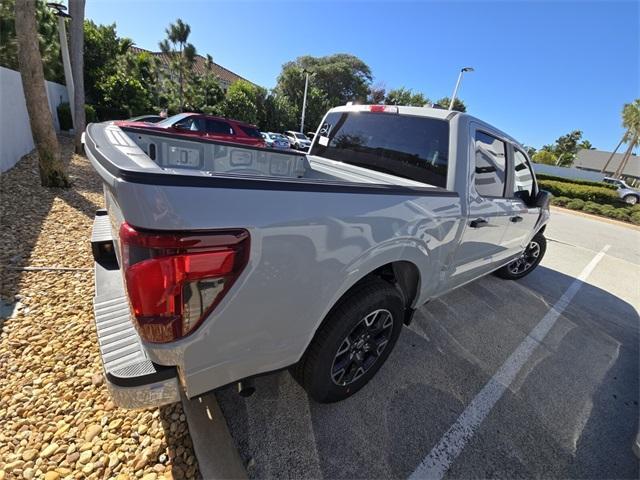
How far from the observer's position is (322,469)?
5.74 ft

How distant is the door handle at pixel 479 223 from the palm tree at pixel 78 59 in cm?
1058

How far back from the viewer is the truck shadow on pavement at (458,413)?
185 cm

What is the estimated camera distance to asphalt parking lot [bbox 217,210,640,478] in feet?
6.10

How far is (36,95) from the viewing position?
→ 5.24m

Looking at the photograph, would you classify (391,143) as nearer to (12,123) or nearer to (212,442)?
(212,442)

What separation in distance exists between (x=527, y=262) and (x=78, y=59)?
453 inches

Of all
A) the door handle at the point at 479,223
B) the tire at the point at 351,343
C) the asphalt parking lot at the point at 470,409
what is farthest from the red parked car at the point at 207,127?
the tire at the point at 351,343

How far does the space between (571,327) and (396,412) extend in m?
2.84

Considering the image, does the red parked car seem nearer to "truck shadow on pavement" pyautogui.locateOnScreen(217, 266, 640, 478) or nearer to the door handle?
the door handle

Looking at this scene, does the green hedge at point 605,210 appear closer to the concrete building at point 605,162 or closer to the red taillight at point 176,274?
the red taillight at point 176,274

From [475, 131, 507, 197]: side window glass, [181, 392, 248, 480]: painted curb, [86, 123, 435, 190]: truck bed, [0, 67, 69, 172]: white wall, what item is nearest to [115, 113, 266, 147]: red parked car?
[0, 67, 69, 172]: white wall

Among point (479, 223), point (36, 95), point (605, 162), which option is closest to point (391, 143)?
point (479, 223)

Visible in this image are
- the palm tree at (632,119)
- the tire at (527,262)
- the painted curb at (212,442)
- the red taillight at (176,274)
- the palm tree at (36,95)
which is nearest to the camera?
the red taillight at (176,274)

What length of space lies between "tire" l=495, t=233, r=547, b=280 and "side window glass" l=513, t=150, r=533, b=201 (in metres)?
1.24
